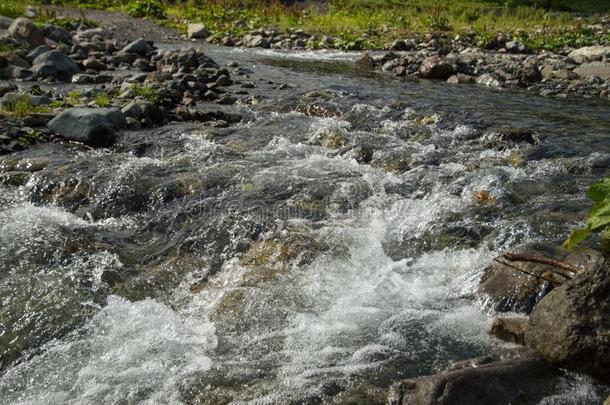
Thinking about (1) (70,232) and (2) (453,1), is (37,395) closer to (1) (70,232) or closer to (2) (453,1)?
(1) (70,232)

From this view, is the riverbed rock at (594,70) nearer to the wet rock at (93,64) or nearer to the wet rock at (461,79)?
the wet rock at (461,79)

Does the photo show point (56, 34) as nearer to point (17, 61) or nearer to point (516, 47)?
point (17, 61)

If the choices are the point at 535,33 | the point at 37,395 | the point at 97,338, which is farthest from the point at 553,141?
the point at 535,33

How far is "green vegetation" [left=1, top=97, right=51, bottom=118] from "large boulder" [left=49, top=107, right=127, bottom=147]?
3.06ft

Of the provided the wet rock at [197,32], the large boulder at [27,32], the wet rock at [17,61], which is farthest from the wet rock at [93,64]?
the wet rock at [197,32]

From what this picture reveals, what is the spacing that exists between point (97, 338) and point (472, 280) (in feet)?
11.7

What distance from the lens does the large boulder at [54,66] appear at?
14742 mm

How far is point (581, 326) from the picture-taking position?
161 inches

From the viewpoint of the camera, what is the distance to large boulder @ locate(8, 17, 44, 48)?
59.3 ft

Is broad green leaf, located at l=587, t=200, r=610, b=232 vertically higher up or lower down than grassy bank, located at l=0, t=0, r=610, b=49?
higher up

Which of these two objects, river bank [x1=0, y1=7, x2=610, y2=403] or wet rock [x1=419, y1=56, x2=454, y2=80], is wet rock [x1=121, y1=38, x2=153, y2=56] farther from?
wet rock [x1=419, y1=56, x2=454, y2=80]

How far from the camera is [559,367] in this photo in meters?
4.12

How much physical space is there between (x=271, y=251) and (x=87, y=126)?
16.9 ft

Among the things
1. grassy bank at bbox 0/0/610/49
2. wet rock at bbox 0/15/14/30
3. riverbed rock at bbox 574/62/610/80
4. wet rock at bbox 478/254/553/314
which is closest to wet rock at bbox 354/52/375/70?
grassy bank at bbox 0/0/610/49
